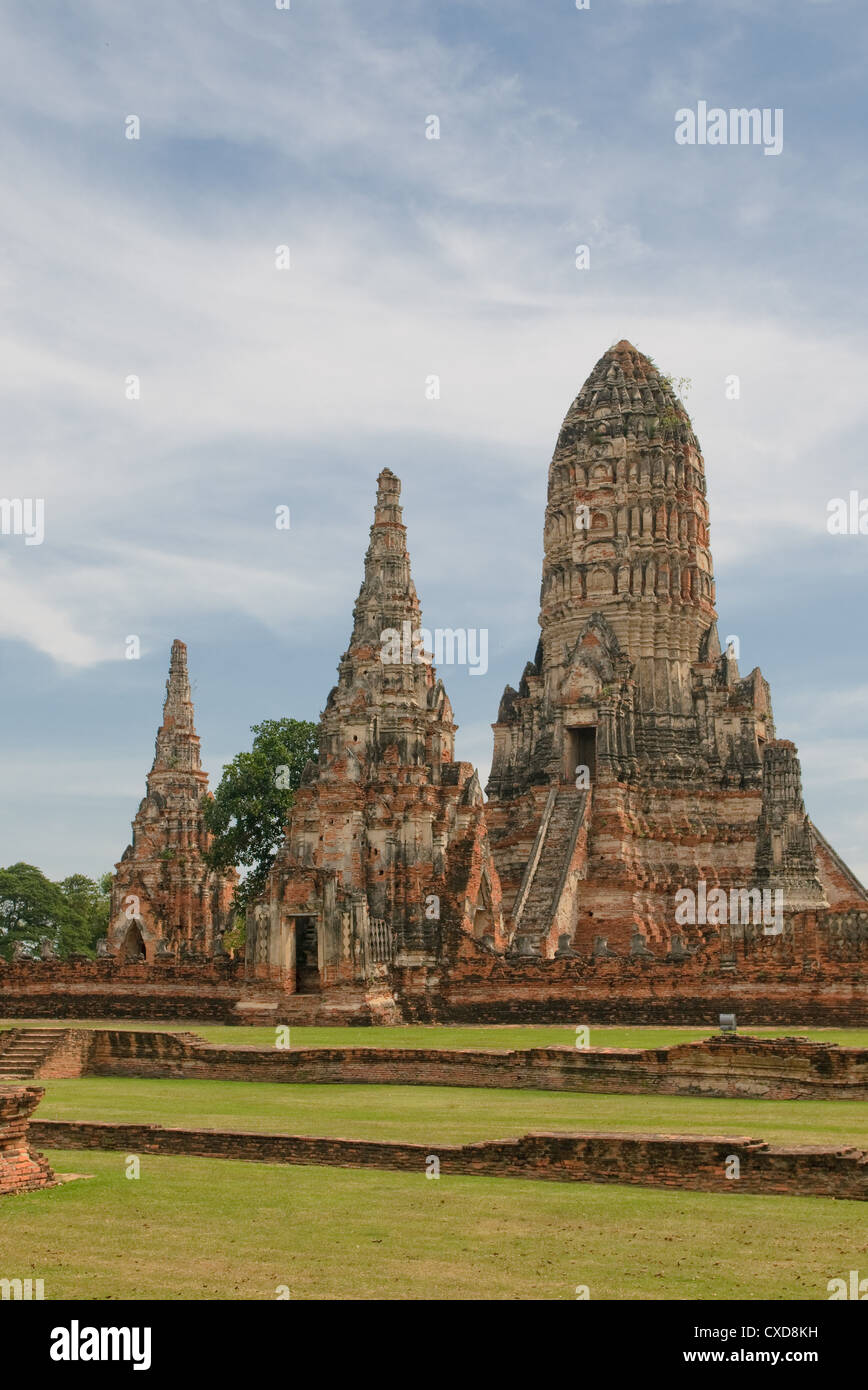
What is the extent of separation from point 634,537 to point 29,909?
34.0 meters

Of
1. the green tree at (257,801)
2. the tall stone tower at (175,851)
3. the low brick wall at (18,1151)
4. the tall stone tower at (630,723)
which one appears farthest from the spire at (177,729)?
the low brick wall at (18,1151)

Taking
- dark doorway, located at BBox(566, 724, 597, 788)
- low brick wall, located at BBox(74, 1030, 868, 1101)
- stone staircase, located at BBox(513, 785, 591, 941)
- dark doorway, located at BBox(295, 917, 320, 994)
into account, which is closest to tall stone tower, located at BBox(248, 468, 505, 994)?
dark doorway, located at BBox(295, 917, 320, 994)

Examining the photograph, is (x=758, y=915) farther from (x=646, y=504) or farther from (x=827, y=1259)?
(x=827, y=1259)

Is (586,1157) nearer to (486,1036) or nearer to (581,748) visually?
(486,1036)

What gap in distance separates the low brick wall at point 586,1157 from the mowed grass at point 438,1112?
0.64m

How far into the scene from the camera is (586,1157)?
42.9 ft

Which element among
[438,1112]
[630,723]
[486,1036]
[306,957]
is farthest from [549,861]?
[438,1112]

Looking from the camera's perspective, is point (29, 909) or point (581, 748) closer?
point (581, 748)

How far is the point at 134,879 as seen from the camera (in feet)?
173

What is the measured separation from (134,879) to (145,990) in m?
16.7

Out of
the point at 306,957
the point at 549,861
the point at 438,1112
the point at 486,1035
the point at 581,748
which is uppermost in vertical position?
the point at 581,748

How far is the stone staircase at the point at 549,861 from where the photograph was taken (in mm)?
40031

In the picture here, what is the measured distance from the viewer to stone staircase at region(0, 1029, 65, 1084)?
22469mm
